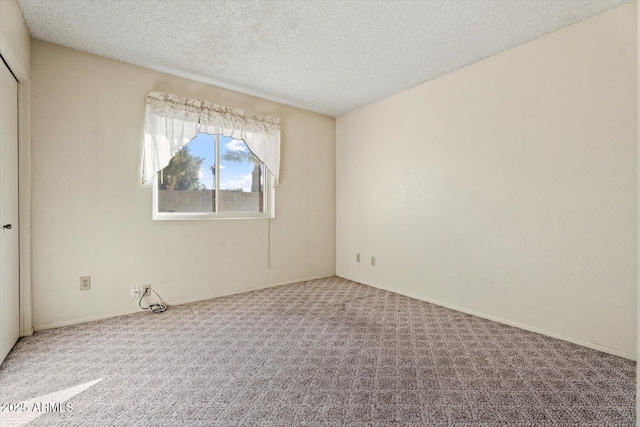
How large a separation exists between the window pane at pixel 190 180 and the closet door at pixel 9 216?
1105mm

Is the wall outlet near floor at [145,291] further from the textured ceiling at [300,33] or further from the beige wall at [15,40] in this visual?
the textured ceiling at [300,33]

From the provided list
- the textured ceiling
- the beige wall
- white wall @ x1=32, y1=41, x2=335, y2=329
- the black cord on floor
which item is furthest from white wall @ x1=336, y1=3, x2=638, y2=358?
the beige wall

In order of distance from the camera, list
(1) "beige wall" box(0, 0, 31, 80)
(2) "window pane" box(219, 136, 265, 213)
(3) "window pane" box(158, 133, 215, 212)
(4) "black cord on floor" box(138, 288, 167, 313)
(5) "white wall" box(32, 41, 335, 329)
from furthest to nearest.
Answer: (2) "window pane" box(219, 136, 265, 213) < (3) "window pane" box(158, 133, 215, 212) < (4) "black cord on floor" box(138, 288, 167, 313) < (5) "white wall" box(32, 41, 335, 329) < (1) "beige wall" box(0, 0, 31, 80)

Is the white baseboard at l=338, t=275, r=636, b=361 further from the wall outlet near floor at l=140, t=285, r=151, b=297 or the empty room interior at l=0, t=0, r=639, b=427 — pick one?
the wall outlet near floor at l=140, t=285, r=151, b=297

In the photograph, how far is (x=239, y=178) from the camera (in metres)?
3.82

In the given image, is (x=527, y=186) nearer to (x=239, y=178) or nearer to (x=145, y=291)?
(x=239, y=178)

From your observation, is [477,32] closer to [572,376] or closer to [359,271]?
[572,376]

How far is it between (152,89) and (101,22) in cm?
79

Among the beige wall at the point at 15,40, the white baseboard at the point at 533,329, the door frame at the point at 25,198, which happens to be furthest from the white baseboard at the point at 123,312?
the beige wall at the point at 15,40

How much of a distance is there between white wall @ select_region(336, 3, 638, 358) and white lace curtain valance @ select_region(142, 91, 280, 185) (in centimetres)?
159

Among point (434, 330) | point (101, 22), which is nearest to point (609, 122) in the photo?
Result: point (434, 330)

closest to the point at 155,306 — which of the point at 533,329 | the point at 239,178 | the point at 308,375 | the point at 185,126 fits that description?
the point at 239,178

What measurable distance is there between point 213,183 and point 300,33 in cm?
191

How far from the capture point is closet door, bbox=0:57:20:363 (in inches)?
79.6
